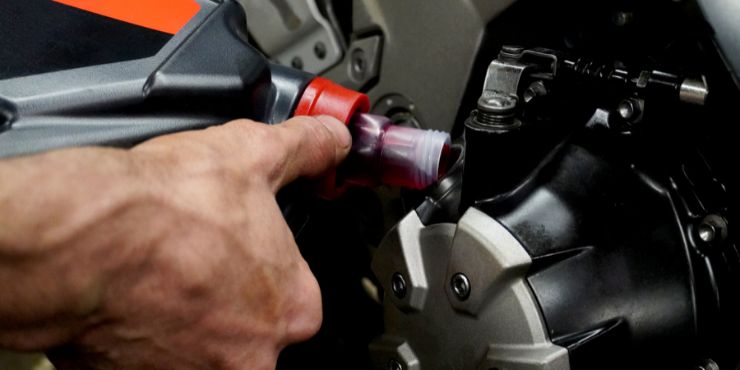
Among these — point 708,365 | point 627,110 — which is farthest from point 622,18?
point 708,365

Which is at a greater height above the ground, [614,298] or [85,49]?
[85,49]

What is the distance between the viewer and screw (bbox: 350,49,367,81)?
947 millimetres

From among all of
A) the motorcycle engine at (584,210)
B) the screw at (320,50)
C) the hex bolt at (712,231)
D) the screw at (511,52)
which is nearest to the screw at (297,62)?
the screw at (320,50)

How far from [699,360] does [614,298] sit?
0.09 meters

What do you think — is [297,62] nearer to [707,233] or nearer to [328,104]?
[328,104]

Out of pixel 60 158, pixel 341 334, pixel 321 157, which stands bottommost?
pixel 341 334

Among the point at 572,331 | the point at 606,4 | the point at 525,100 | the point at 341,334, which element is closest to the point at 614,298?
the point at 572,331

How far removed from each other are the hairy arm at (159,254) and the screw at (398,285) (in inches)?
7.0

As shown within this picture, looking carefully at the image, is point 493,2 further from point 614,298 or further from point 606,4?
point 614,298

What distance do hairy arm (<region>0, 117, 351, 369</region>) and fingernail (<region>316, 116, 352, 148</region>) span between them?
0.15ft

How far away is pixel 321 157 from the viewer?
0.64 meters

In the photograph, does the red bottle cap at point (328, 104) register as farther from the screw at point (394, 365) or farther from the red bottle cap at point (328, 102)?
the screw at point (394, 365)

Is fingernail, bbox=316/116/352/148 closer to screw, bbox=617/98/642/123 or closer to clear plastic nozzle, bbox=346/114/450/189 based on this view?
clear plastic nozzle, bbox=346/114/450/189

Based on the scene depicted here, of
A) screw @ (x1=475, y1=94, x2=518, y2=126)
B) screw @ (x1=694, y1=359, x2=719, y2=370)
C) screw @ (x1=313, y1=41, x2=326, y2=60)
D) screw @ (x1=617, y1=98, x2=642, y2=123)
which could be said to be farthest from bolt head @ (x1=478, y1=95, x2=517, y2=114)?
screw @ (x1=313, y1=41, x2=326, y2=60)
